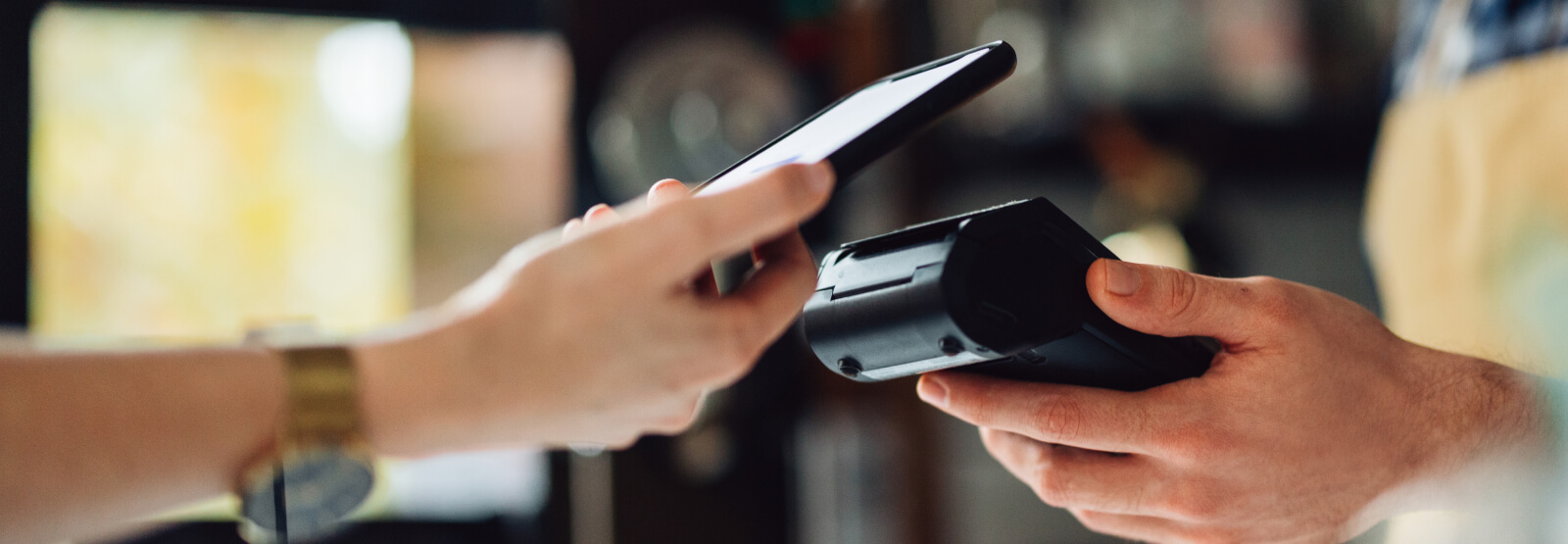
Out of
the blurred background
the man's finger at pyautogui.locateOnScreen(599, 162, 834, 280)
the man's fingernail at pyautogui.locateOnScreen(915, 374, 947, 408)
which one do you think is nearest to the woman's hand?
the man's finger at pyautogui.locateOnScreen(599, 162, 834, 280)

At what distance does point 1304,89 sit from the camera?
2102 millimetres

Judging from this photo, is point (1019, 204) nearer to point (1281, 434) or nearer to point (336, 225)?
point (1281, 434)

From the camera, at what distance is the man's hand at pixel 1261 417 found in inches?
26.0

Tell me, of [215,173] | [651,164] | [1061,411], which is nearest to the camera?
[1061,411]

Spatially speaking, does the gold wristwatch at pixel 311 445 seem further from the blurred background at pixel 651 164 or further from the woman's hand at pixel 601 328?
the blurred background at pixel 651 164

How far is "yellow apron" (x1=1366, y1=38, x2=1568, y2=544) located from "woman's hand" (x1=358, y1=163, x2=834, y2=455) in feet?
2.05

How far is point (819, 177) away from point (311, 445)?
13.4 inches

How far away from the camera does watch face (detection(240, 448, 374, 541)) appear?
62 cm

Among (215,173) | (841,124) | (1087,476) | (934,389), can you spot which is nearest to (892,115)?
(841,124)

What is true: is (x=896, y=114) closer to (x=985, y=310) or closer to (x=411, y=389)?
(x=985, y=310)

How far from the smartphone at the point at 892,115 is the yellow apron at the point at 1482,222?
0.54 metres

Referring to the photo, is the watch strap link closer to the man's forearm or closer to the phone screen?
the man's forearm

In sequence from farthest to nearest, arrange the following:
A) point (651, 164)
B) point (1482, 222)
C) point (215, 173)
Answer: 1. point (651, 164)
2. point (215, 173)
3. point (1482, 222)

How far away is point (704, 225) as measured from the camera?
1.79 feet
